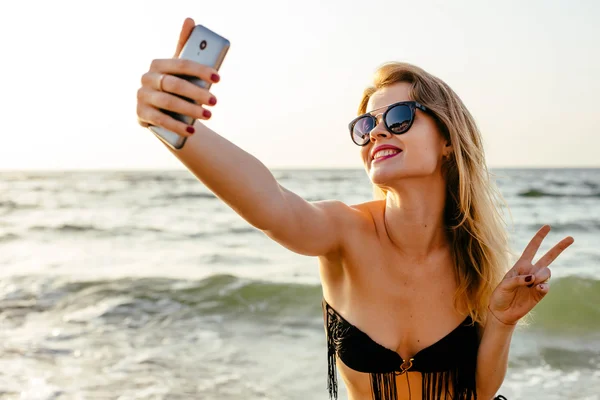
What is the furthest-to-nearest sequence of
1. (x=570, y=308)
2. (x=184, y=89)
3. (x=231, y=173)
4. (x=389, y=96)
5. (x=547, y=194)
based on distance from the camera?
(x=547, y=194), (x=570, y=308), (x=389, y=96), (x=231, y=173), (x=184, y=89)

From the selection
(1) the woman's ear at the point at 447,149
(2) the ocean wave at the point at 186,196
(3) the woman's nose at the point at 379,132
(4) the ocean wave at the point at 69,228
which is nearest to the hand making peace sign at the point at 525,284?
(1) the woman's ear at the point at 447,149

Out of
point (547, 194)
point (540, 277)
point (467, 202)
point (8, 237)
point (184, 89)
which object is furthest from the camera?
point (547, 194)

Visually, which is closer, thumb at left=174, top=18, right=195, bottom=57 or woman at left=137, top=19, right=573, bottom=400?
thumb at left=174, top=18, right=195, bottom=57

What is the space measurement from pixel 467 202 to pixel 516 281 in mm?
504

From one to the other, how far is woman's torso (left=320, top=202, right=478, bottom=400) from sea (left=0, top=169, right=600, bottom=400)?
64cm

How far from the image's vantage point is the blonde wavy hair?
310 cm

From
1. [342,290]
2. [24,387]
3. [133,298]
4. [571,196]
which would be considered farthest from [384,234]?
[571,196]

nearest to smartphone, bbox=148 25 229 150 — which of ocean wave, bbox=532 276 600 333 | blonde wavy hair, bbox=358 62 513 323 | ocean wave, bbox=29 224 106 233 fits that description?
blonde wavy hair, bbox=358 62 513 323

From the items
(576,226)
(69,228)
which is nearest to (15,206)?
(69,228)

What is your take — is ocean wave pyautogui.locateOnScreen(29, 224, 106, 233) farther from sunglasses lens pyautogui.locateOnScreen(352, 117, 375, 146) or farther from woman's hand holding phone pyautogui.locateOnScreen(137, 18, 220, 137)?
woman's hand holding phone pyautogui.locateOnScreen(137, 18, 220, 137)

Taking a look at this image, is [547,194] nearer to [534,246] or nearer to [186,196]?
[186,196]

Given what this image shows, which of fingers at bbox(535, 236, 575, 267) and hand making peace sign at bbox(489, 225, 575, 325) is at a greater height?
fingers at bbox(535, 236, 575, 267)

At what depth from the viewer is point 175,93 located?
1.61 meters

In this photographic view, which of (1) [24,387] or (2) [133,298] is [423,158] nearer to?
(1) [24,387]
